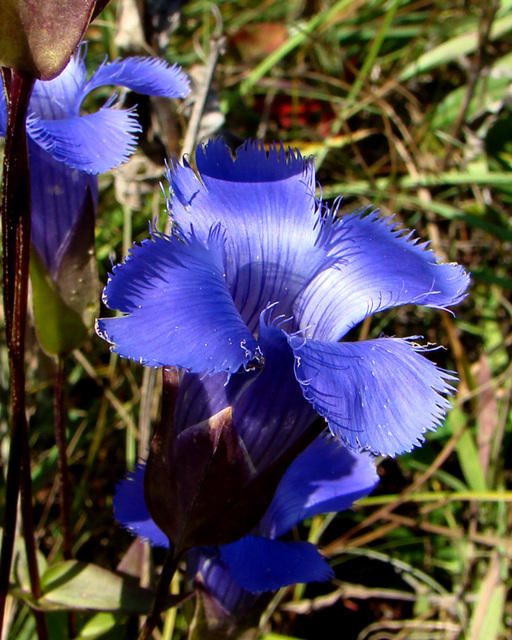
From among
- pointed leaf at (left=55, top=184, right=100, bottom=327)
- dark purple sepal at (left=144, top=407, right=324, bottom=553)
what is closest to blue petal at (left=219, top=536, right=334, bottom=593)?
dark purple sepal at (left=144, top=407, right=324, bottom=553)

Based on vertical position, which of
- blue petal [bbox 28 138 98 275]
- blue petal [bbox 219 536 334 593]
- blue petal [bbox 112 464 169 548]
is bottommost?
blue petal [bbox 219 536 334 593]

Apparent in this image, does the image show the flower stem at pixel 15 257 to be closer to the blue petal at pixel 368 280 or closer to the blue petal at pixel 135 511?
the blue petal at pixel 135 511

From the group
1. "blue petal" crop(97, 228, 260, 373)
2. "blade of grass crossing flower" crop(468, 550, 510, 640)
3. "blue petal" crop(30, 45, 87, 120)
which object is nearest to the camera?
"blue petal" crop(97, 228, 260, 373)

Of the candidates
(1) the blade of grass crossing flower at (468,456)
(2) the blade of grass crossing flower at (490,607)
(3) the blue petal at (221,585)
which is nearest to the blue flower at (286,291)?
(3) the blue petal at (221,585)

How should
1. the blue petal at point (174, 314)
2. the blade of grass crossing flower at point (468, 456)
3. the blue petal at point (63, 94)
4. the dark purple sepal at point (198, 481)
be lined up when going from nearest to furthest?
the blue petal at point (174, 314), the dark purple sepal at point (198, 481), the blue petal at point (63, 94), the blade of grass crossing flower at point (468, 456)

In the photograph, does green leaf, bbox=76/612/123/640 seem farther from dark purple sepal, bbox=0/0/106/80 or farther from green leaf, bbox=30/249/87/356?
dark purple sepal, bbox=0/0/106/80

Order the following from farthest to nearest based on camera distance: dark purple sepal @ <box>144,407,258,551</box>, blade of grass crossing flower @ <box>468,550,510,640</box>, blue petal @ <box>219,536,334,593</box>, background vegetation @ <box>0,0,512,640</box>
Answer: background vegetation @ <box>0,0,512,640</box>
blade of grass crossing flower @ <box>468,550,510,640</box>
blue petal @ <box>219,536,334,593</box>
dark purple sepal @ <box>144,407,258,551</box>
